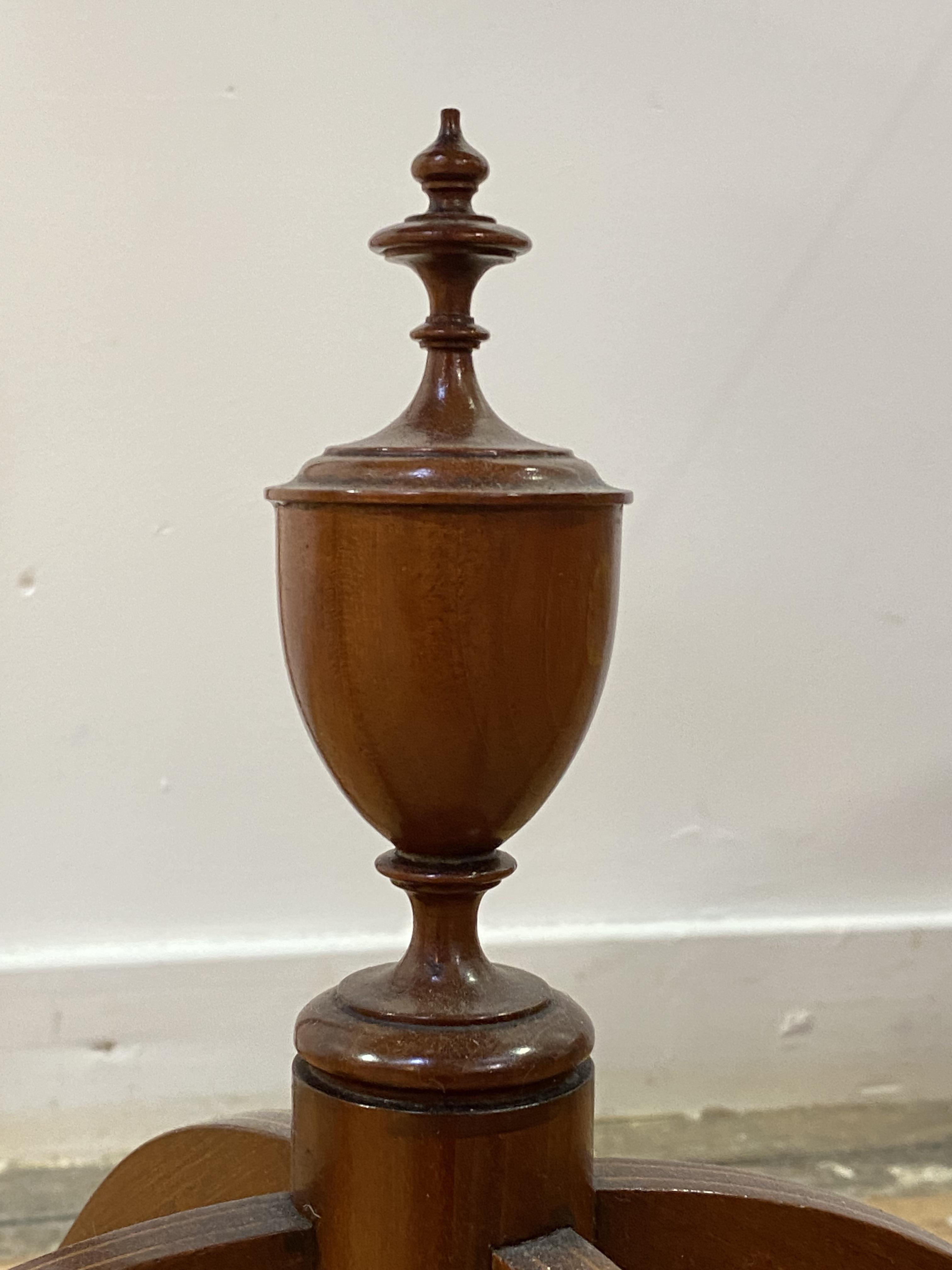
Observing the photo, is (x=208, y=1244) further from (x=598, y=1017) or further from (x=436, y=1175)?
(x=598, y=1017)

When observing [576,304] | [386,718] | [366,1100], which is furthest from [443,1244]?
[576,304]

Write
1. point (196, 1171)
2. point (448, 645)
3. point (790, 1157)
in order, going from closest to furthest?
point (448, 645) → point (196, 1171) → point (790, 1157)

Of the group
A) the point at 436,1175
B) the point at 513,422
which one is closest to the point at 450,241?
the point at 436,1175

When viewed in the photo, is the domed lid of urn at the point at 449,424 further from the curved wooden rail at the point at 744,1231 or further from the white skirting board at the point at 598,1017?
the white skirting board at the point at 598,1017

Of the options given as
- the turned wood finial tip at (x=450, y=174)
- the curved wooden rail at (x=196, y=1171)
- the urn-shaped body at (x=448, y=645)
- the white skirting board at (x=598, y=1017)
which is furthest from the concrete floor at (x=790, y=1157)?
the turned wood finial tip at (x=450, y=174)

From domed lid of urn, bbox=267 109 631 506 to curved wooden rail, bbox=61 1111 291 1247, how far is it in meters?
0.28

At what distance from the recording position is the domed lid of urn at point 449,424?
1.16ft

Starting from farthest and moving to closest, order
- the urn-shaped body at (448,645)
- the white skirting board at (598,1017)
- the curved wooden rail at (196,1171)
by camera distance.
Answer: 1. the white skirting board at (598,1017)
2. the curved wooden rail at (196,1171)
3. the urn-shaped body at (448,645)

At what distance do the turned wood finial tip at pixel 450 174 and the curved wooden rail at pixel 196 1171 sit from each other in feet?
1.17

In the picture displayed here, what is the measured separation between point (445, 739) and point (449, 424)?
102 millimetres

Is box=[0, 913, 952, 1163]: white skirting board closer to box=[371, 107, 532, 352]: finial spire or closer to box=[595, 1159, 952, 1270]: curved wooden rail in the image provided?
box=[595, 1159, 952, 1270]: curved wooden rail

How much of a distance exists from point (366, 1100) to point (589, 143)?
87 centimetres

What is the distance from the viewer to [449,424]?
389mm

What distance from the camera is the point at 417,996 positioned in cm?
39
